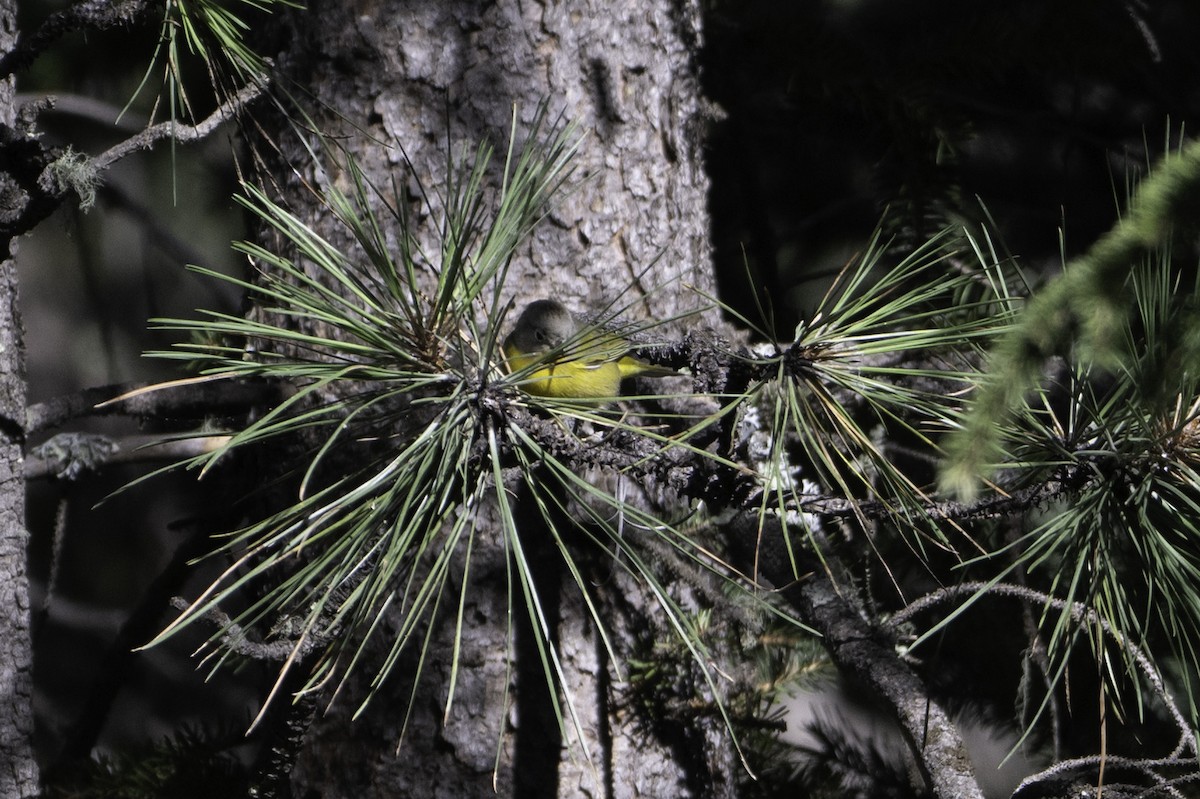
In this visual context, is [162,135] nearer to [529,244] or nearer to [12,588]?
[529,244]

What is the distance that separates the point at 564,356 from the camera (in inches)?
44.4

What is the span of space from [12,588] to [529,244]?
1038 millimetres

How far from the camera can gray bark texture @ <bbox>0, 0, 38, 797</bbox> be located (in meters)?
1.59

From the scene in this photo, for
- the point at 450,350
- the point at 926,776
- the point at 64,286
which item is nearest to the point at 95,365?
the point at 64,286

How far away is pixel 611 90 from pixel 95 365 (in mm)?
4514

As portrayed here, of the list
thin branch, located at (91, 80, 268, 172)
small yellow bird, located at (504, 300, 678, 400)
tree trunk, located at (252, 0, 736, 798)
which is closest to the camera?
small yellow bird, located at (504, 300, 678, 400)

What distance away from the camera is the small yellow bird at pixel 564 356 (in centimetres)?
113

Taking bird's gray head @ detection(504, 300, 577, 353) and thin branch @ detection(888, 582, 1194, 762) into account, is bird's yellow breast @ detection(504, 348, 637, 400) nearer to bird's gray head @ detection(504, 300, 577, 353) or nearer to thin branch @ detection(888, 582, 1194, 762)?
bird's gray head @ detection(504, 300, 577, 353)

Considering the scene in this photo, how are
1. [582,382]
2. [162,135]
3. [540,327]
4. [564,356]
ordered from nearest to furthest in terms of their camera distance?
[564,356]
[162,135]
[540,327]
[582,382]

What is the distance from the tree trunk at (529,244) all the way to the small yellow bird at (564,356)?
0.14 metres

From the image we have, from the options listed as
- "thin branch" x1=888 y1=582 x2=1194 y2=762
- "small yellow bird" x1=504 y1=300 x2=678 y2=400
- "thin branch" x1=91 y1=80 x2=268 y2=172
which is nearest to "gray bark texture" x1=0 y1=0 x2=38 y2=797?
"thin branch" x1=91 y1=80 x2=268 y2=172

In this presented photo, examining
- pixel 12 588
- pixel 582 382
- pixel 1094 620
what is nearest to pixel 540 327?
pixel 582 382

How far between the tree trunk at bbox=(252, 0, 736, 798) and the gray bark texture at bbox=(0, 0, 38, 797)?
17.7 inches

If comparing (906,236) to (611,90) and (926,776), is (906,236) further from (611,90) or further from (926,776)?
(926,776)
